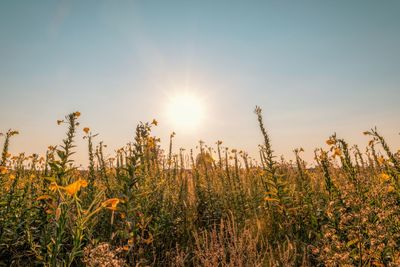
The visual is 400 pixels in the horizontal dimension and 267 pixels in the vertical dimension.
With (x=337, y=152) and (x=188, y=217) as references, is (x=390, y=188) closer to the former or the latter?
(x=337, y=152)

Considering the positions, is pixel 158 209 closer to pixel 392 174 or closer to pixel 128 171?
pixel 128 171

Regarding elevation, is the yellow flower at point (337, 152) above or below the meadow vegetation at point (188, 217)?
above

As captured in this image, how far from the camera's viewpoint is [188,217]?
4.27 metres

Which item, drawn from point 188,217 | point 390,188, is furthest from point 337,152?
point 188,217

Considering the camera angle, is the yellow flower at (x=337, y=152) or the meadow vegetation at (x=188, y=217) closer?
the meadow vegetation at (x=188, y=217)

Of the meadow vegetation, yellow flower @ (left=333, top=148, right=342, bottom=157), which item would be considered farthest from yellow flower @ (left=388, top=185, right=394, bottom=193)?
yellow flower @ (left=333, top=148, right=342, bottom=157)

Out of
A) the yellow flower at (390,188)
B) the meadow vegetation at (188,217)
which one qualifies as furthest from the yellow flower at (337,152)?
the yellow flower at (390,188)

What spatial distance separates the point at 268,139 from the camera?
4.07m

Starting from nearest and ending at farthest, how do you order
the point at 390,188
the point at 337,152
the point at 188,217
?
the point at 390,188 < the point at 337,152 < the point at 188,217

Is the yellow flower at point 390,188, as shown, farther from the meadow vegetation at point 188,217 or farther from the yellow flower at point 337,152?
the yellow flower at point 337,152

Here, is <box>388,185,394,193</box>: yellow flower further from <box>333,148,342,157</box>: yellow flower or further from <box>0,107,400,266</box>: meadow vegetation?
<box>333,148,342,157</box>: yellow flower

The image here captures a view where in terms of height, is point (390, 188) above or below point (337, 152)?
below

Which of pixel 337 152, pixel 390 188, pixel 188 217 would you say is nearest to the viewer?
pixel 390 188

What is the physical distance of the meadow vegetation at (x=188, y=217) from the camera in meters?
1.92
